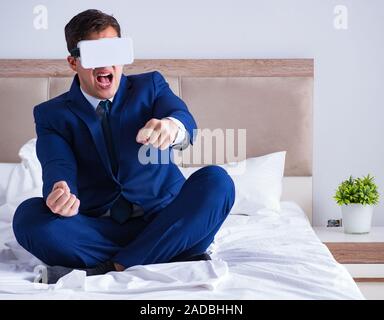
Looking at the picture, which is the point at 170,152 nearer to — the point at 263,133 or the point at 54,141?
the point at 54,141

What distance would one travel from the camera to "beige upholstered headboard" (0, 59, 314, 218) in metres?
3.36

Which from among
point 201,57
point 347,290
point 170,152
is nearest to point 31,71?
point 201,57

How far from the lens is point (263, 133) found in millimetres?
3357

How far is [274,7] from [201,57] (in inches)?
15.8

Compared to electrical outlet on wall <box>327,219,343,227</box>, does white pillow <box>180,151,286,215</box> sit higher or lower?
higher

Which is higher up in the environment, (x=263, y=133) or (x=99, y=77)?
(x=99, y=77)

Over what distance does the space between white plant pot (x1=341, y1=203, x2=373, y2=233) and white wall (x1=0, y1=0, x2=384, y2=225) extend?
0.74 ft

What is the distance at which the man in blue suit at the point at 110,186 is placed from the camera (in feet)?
6.70

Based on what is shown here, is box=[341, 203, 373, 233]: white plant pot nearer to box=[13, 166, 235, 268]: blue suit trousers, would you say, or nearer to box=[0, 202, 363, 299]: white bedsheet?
box=[0, 202, 363, 299]: white bedsheet

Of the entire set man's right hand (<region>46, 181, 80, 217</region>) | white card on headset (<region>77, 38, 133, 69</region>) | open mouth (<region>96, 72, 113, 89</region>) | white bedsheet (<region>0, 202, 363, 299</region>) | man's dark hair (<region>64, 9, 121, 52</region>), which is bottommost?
white bedsheet (<region>0, 202, 363, 299</region>)

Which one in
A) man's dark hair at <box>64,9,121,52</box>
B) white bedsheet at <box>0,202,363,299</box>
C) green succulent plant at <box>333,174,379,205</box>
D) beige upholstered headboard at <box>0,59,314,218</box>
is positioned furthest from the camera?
beige upholstered headboard at <box>0,59,314,218</box>

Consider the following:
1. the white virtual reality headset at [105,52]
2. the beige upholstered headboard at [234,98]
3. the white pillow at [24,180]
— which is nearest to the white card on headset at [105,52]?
the white virtual reality headset at [105,52]

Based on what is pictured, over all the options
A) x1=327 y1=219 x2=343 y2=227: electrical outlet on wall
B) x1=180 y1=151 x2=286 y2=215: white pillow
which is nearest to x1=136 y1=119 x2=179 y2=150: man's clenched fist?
x1=180 y1=151 x2=286 y2=215: white pillow

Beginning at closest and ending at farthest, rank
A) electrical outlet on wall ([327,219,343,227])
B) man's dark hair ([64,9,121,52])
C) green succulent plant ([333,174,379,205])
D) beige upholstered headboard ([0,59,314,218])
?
man's dark hair ([64,9,121,52])
green succulent plant ([333,174,379,205])
beige upholstered headboard ([0,59,314,218])
electrical outlet on wall ([327,219,343,227])
